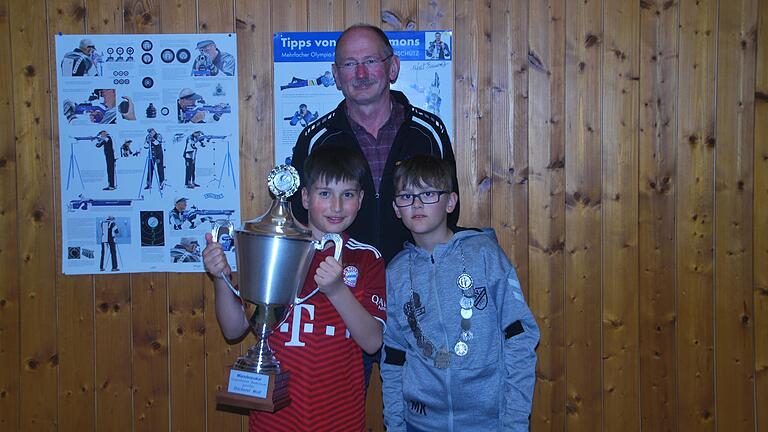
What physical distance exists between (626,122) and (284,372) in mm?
1738

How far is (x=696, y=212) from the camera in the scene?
2.61 m

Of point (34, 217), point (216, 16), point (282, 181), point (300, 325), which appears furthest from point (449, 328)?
point (34, 217)

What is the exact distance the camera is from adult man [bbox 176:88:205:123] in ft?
8.55

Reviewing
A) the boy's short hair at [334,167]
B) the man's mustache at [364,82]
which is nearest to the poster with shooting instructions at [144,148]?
the man's mustache at [364,82]

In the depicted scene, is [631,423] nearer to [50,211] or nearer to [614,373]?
[614,373]

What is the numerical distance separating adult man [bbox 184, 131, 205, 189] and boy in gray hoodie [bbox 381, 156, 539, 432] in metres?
1.07

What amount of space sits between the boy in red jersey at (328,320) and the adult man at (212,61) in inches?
34.5

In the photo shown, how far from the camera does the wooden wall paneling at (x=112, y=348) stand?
8.64ft

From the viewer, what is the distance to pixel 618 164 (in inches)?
103

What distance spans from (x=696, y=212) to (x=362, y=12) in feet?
5.25

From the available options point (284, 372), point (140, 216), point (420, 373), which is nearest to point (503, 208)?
point (420, 373)

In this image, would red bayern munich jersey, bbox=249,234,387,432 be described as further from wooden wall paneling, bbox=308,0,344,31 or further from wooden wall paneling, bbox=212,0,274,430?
wooden wall paneling, bbox=308,0,344,31

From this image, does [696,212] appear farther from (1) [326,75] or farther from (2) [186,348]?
(2) [186,348]

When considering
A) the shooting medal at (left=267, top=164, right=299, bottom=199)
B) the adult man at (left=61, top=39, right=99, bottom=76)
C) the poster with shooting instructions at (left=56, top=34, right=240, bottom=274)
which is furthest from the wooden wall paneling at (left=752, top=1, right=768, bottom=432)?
the adult man at (left=61, top=39, right=99, bottom=76)
